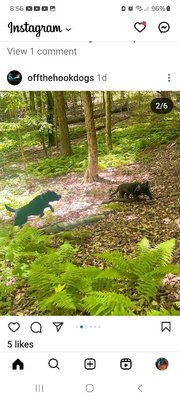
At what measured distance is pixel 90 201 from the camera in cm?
263

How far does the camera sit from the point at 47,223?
100 inches

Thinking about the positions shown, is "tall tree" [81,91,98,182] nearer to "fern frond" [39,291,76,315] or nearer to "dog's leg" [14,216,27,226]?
"dog's leg" [14,216,27,226]

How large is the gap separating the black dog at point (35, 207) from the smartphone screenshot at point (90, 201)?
0.04 feet

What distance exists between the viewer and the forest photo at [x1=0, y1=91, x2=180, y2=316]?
94.3 inches

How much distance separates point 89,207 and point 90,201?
50 mm

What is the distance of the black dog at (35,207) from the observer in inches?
95.3

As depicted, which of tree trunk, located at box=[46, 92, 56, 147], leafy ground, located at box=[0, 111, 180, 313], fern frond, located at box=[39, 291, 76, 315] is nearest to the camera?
fern frond, located at box=[39, 291, 76, 315]
